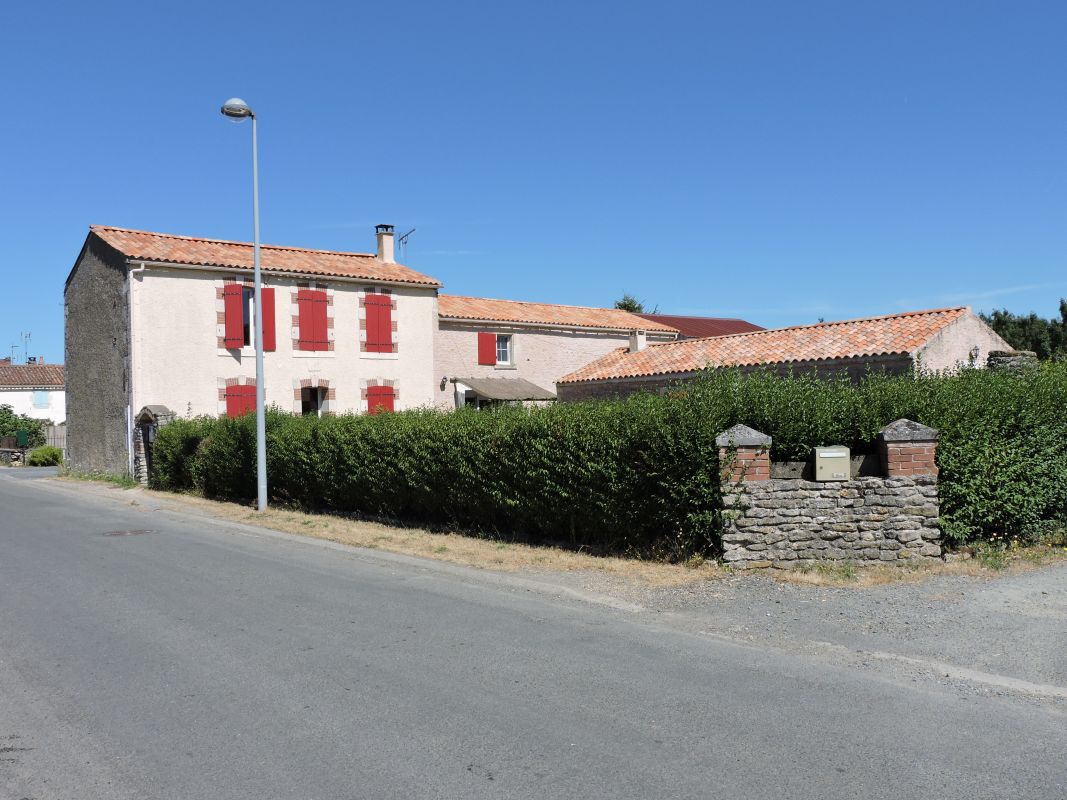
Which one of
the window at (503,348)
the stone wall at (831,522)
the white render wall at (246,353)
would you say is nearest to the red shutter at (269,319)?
the white render wall at (246,353)

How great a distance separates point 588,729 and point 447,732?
76cm

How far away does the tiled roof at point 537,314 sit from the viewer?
2948 centimetres

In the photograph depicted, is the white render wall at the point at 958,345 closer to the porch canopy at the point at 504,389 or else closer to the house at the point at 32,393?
the porch canopy at the point at 504,389

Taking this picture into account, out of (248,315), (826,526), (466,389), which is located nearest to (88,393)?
(248,315)

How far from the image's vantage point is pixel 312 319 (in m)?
25.8

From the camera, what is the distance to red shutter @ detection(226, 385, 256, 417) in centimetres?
2431

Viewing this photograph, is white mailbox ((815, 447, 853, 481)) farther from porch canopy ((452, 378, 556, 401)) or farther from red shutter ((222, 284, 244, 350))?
red shutter ((222, 284, 244, 350))

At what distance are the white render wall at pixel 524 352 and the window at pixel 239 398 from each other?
6098mm

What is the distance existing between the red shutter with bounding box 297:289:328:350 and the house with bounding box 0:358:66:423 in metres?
35.7

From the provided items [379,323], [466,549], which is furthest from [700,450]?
[379,323]

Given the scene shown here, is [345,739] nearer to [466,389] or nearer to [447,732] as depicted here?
[447,732]

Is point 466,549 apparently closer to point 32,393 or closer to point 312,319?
point 312,319

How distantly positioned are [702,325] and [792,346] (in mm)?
24150

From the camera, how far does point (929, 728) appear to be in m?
4.50
